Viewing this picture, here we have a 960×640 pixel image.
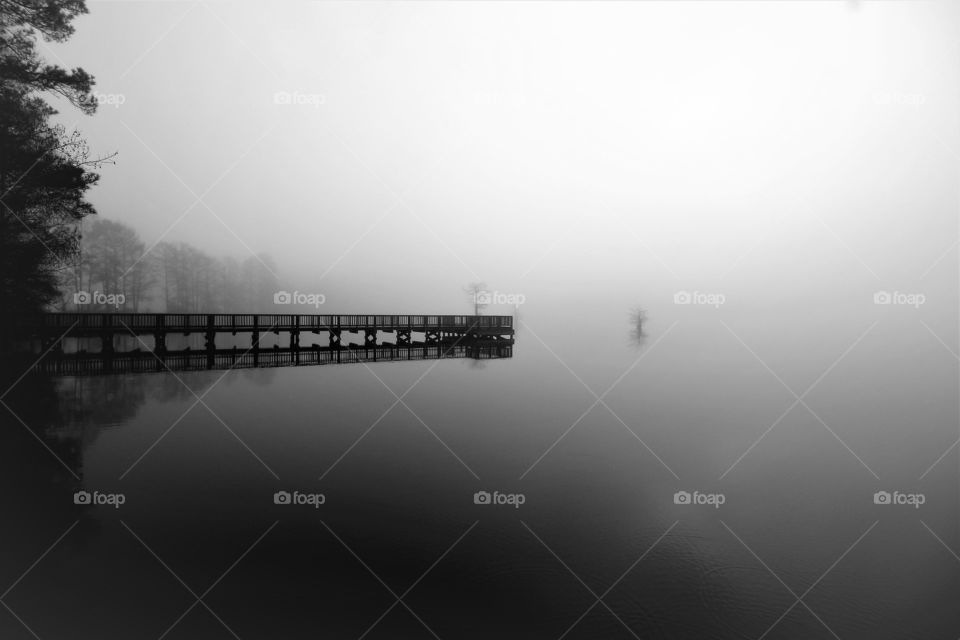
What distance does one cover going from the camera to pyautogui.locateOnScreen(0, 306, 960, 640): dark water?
207 inches

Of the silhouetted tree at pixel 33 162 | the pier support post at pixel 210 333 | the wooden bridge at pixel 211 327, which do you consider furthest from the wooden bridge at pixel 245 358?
the silhouetted tree at pixel 33 162

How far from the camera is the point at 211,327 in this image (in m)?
15.3

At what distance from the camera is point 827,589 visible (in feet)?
19.2

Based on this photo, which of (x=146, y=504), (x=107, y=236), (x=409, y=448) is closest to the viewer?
(x=146, y=504)

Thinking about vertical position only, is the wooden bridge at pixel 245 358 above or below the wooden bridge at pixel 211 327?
below

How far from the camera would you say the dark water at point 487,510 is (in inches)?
207

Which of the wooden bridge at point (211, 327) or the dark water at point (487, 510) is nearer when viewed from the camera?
the dark water at point (487, 510)

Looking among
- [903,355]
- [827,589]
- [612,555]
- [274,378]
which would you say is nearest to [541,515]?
[612,555]

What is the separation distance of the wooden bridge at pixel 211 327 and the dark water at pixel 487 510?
129cm

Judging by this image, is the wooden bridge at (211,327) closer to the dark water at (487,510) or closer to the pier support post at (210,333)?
the pier support post at (210,333)

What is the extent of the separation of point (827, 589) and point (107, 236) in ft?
75.2

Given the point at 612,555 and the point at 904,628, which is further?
the point at 612,555

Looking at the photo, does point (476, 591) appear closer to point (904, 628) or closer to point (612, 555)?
point (612, 555)

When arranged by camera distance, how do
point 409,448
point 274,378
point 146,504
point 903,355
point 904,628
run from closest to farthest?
1. point 904,628
2. point 146,504
3. point 409,448
4. point 903,355
5. point 274,378
